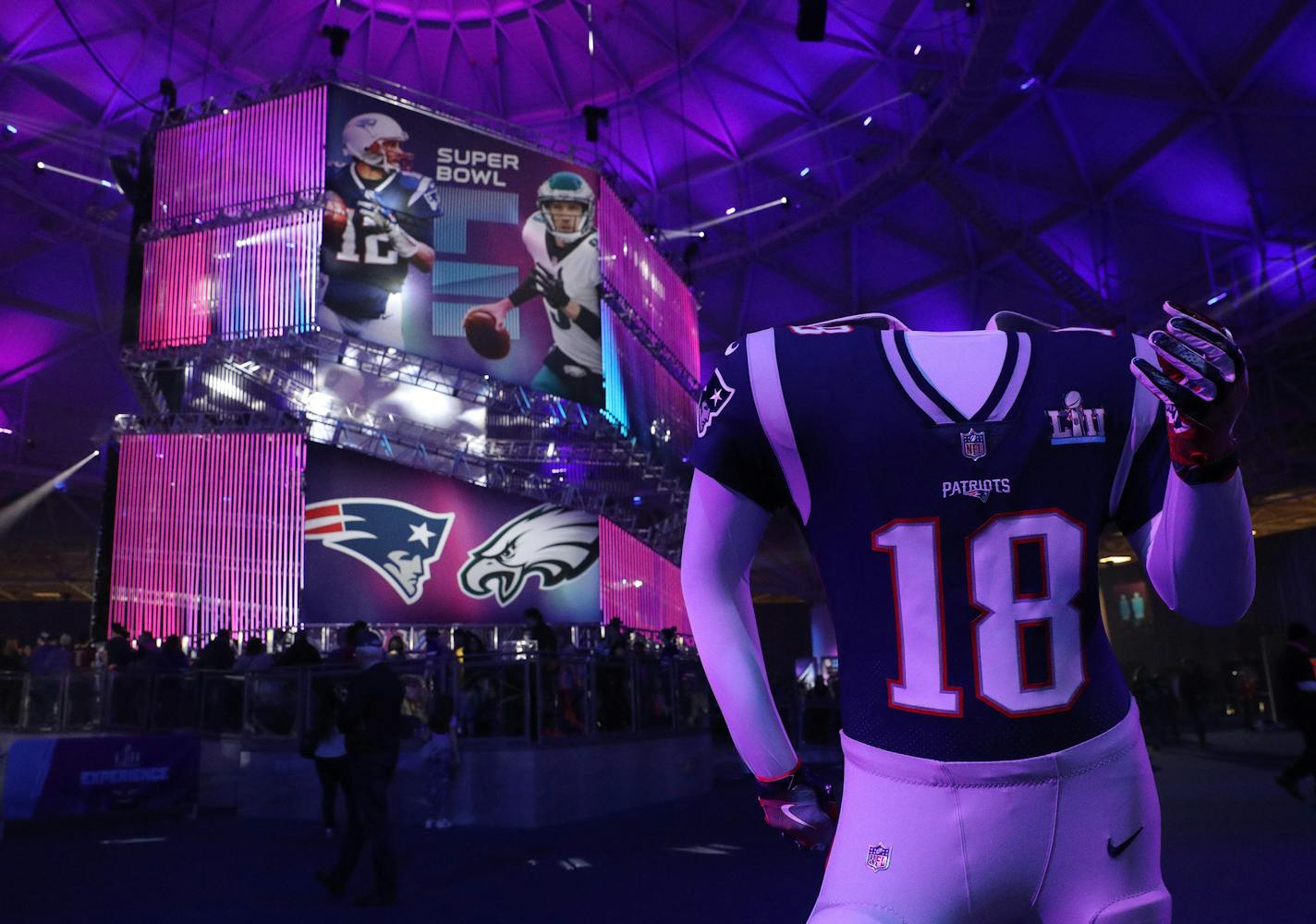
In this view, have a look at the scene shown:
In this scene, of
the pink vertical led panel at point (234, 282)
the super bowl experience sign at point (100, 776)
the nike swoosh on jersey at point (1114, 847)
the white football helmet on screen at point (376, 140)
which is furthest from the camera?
the white football helmet on screen at point (376, 140)

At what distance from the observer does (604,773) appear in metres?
12.4

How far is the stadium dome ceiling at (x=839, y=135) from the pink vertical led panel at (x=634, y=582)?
304 inches

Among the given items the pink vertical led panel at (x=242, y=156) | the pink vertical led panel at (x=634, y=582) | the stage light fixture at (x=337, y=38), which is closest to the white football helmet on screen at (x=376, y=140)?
the pink vertical led panel at (x=242, y=156)

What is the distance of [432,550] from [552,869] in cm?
1301

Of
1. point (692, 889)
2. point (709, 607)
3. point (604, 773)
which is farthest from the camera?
point (604, 773)

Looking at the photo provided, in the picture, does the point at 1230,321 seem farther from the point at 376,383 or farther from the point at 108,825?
the point at 108,825

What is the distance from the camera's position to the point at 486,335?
64.4 ft

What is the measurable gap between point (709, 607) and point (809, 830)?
1.67 ft

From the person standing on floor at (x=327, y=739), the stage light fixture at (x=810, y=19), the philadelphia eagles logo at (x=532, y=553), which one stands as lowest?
the person standing on floor at (x=327, y=739)

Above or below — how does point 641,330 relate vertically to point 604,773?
above

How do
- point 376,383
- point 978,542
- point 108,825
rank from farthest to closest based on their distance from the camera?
point 376,383 < point 108,825 < point 978,542

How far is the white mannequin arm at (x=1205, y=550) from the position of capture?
1.93 m

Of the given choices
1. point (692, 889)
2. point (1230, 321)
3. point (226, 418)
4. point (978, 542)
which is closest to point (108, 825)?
point (692, 889)

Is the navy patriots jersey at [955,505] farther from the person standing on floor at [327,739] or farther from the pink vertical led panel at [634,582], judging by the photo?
the pink vertical led panel at [634,582]
